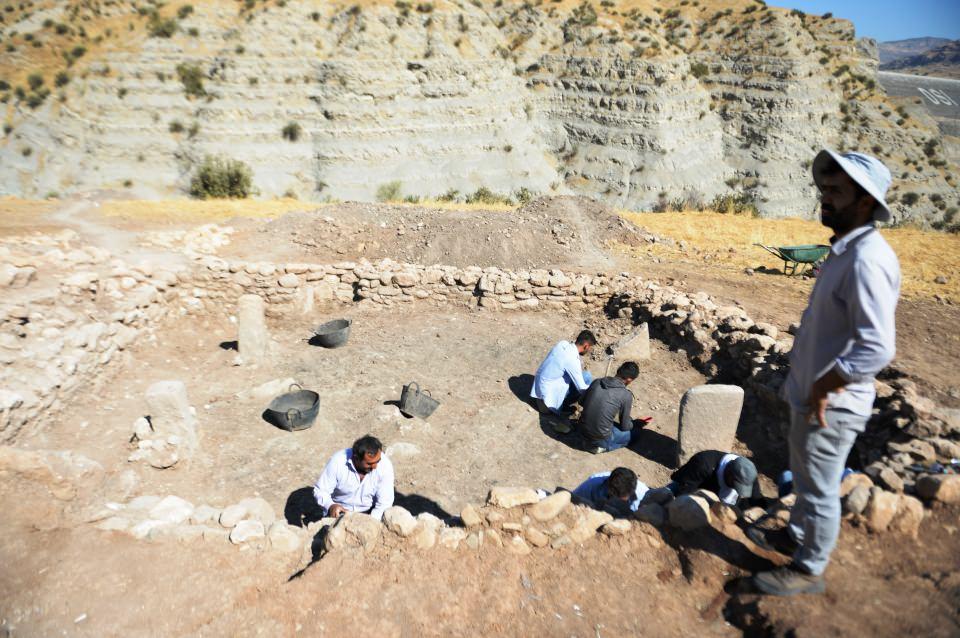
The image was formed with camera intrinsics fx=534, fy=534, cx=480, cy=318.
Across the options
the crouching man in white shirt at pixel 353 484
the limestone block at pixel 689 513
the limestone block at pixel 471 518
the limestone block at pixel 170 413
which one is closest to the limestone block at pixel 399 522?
the limestone block at pixel 471 518

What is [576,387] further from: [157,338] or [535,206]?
[535,206]

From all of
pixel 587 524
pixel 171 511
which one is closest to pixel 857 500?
pixel 587 524

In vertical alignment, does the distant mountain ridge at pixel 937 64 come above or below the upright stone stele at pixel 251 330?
above

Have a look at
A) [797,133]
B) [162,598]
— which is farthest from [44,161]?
[797,133]

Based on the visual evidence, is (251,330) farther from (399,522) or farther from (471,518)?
(471,518)

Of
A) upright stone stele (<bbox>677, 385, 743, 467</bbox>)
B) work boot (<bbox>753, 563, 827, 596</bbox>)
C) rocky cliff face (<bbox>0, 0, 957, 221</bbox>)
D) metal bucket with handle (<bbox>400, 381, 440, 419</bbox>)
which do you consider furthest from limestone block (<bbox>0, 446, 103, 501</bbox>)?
rocky cliff face (<bbox>0, 0, 957, 221</bbox>)

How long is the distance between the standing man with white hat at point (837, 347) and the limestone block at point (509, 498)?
5.67 feet

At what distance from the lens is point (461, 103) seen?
2930 cm

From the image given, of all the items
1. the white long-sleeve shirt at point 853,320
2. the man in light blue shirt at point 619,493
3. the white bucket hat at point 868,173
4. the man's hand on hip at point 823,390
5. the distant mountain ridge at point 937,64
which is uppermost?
the distant mountain ridge at point 937,64

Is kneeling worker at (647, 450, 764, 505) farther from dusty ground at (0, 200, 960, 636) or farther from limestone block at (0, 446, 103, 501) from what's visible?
limestone block at (0, 446, 103, 501)

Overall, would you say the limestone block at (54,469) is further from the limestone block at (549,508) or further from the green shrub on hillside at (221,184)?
the green shrub on hillside at (221,184)

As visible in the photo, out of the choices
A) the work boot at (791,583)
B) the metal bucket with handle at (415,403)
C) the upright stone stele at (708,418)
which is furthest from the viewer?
the metal bucket with handle at (415,403)

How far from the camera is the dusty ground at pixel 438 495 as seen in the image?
337 centimetres

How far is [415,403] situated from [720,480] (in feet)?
12.5
